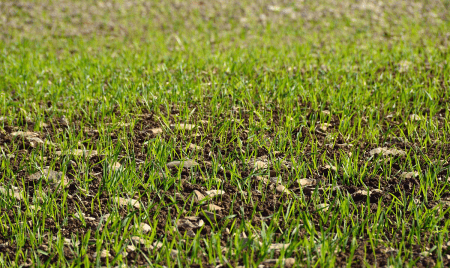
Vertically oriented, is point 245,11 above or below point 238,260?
above

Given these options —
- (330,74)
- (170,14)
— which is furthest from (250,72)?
(170,14)

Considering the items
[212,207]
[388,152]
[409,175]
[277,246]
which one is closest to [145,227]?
[212,207]

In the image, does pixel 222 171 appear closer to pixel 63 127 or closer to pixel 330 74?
pixel 63 127

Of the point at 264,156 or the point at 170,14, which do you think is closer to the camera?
the point at 264,156

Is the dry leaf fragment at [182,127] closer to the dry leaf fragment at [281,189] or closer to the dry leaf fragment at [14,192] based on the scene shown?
the dry leaf fragment at [281,189]

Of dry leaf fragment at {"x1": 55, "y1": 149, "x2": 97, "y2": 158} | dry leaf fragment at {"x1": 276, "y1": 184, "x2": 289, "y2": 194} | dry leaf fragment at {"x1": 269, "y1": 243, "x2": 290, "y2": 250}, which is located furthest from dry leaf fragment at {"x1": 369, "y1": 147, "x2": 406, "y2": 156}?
dry leaf fragment at {"x1": 55, "y1": 149, "x2": 97, "y2": 158}

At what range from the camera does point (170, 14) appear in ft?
32.7

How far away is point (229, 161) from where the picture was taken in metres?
3.03

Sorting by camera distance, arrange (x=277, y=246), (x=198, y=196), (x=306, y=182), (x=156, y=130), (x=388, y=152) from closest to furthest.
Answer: (x=277, y=246) < (x=198, y=196) < (x=306, y=182) < (x=388, y=152) < (x=156, y=130)

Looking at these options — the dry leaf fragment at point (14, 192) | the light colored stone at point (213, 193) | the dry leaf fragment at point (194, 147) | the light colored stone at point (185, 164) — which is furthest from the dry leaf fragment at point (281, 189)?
the dry leaf fragment at point (14, 192)

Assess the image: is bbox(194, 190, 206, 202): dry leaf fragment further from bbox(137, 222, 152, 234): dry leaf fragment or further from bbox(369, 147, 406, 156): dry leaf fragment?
bbox(369, 147, 406, 156): dry leaf fragment

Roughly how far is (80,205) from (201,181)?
0.77 metres

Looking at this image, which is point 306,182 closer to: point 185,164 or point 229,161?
point 229,161

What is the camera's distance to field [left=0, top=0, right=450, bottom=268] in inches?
88.1
